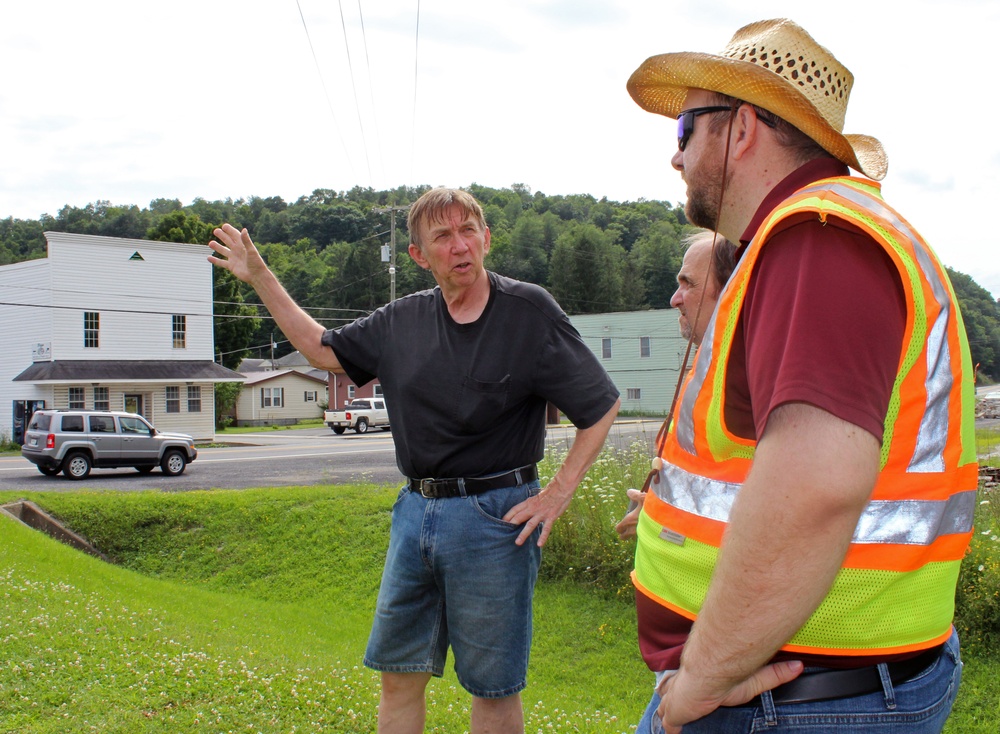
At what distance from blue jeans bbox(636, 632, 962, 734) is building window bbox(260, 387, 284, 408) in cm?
6026

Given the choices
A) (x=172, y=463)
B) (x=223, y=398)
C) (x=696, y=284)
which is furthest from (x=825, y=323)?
(x=223, y=398)

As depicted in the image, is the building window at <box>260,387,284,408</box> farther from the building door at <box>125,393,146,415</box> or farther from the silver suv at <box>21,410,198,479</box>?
the silver suv at <box>21,410,198,479</box>

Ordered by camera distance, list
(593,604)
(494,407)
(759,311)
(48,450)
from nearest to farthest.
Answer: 1. (759,311)
2. (494,407)
3. (593,604)
4. (48,450)

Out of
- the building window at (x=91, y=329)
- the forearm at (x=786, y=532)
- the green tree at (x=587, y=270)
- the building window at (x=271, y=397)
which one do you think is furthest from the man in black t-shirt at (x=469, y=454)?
the green tree at (x=587, y=270)

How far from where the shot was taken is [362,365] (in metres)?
3.46

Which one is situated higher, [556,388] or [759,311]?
[759,311]

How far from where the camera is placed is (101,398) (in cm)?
3578

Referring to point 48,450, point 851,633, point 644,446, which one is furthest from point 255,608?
point 48,450

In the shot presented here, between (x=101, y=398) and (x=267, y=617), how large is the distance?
1245 inches

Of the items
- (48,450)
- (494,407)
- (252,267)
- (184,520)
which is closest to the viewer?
(494,407)

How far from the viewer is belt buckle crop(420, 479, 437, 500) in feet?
10.5

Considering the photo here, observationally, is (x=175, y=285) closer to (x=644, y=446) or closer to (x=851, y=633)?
(x=644, y=446)

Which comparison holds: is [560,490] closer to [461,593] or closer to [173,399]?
[461,593]

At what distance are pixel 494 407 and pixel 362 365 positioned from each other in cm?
66
